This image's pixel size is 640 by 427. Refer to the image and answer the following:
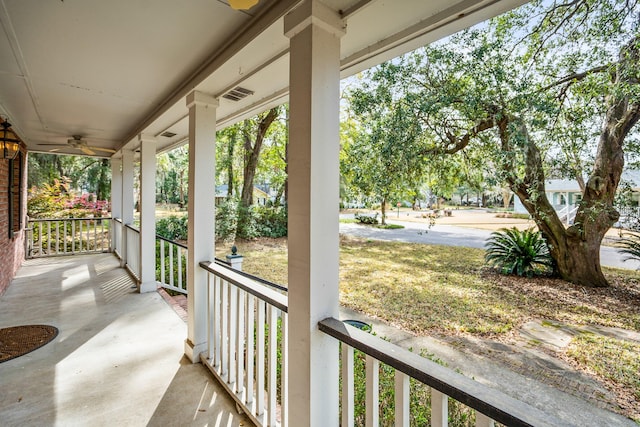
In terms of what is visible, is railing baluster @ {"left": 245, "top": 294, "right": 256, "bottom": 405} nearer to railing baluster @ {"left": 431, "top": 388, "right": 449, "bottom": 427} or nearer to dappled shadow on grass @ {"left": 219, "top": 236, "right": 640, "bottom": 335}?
railing baluster @ {"left": 431, "top": 388, "right": 449, "bottom": 427}

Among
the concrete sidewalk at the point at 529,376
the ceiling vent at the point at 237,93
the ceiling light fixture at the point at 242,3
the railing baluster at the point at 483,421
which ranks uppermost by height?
the ceiling vent at the point at 237,93

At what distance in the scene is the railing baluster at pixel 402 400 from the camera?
3.78ft

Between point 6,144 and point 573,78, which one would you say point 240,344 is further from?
point 573,78

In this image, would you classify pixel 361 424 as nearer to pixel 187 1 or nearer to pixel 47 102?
pixel 187 1

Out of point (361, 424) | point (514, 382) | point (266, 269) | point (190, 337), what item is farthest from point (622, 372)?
point (266, 269)

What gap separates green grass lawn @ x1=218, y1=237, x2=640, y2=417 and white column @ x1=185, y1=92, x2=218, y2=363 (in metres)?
2.81

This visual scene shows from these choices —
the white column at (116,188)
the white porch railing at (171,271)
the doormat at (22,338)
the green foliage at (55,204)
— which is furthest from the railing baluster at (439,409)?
the green foliage at (55,204)

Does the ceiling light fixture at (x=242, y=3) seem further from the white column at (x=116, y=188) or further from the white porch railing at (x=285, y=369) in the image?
the white column at (x=116, y=188)

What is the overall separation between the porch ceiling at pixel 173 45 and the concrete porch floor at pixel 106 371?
234cm

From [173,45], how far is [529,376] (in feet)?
13.9

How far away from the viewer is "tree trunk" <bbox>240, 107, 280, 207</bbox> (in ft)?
37.9

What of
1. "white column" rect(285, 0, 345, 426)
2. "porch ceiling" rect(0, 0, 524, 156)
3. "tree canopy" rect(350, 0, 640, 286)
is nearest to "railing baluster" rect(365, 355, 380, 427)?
"white column" rect(285, 0, 345, 426)

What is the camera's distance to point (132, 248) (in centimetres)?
552

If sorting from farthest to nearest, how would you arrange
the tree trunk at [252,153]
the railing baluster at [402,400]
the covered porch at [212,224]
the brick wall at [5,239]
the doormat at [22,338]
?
1. the tree trunk at [252,153]
2. the brick wall at [5,239]
3. the doormat at [22,338]
4. the covered porch at [212,224]
5. the railing baluster at [402,400]
